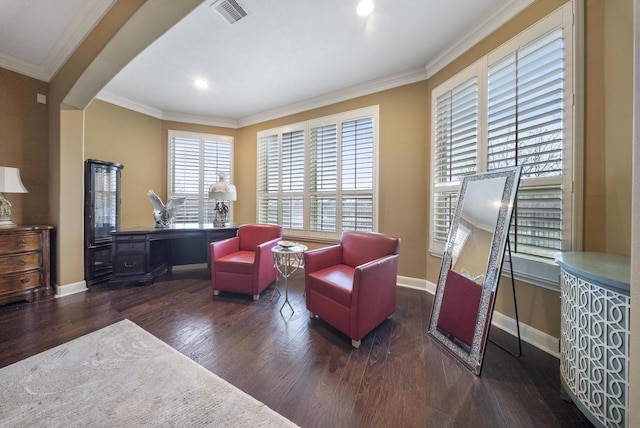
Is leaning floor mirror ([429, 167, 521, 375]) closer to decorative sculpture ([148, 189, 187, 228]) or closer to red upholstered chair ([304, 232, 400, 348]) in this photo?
red upholstered chair ([304, 232, 400, 348])

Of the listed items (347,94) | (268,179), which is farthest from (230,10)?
(268,179)

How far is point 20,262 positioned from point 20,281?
217 mm

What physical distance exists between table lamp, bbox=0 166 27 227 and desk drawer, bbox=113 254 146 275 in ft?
3.54

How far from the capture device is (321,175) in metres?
3.80

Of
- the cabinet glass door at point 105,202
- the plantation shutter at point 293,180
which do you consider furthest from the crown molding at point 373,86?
the cabinet glass door at point 105,202

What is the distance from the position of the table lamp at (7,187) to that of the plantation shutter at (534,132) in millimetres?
Result: 4937


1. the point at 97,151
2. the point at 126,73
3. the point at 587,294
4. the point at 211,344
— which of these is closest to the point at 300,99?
the point at 126,73

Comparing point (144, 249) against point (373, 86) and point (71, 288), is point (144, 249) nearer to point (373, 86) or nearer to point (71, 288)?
point (71, 288)

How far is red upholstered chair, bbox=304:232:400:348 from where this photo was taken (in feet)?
6.15

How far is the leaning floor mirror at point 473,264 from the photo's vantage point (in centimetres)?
160

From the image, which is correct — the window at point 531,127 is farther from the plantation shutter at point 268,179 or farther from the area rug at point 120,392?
the plantation shutter at point 268,179

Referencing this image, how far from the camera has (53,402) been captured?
133 cm

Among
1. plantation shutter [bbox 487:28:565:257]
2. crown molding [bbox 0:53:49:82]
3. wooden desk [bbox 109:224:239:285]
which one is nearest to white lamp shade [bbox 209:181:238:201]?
wooden desk [bbox 109:224:239:285]

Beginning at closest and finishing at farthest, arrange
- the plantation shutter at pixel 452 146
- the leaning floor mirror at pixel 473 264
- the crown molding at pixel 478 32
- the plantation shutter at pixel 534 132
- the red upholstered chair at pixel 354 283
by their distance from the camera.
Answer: the leaning floor mirror at pixel 473 264, the plantation shutter at pixel 534 132, the red upholstered chair at pixel 354 283, the crown molding at pixel 478 32, the plantation shutter at pixel 452 146
